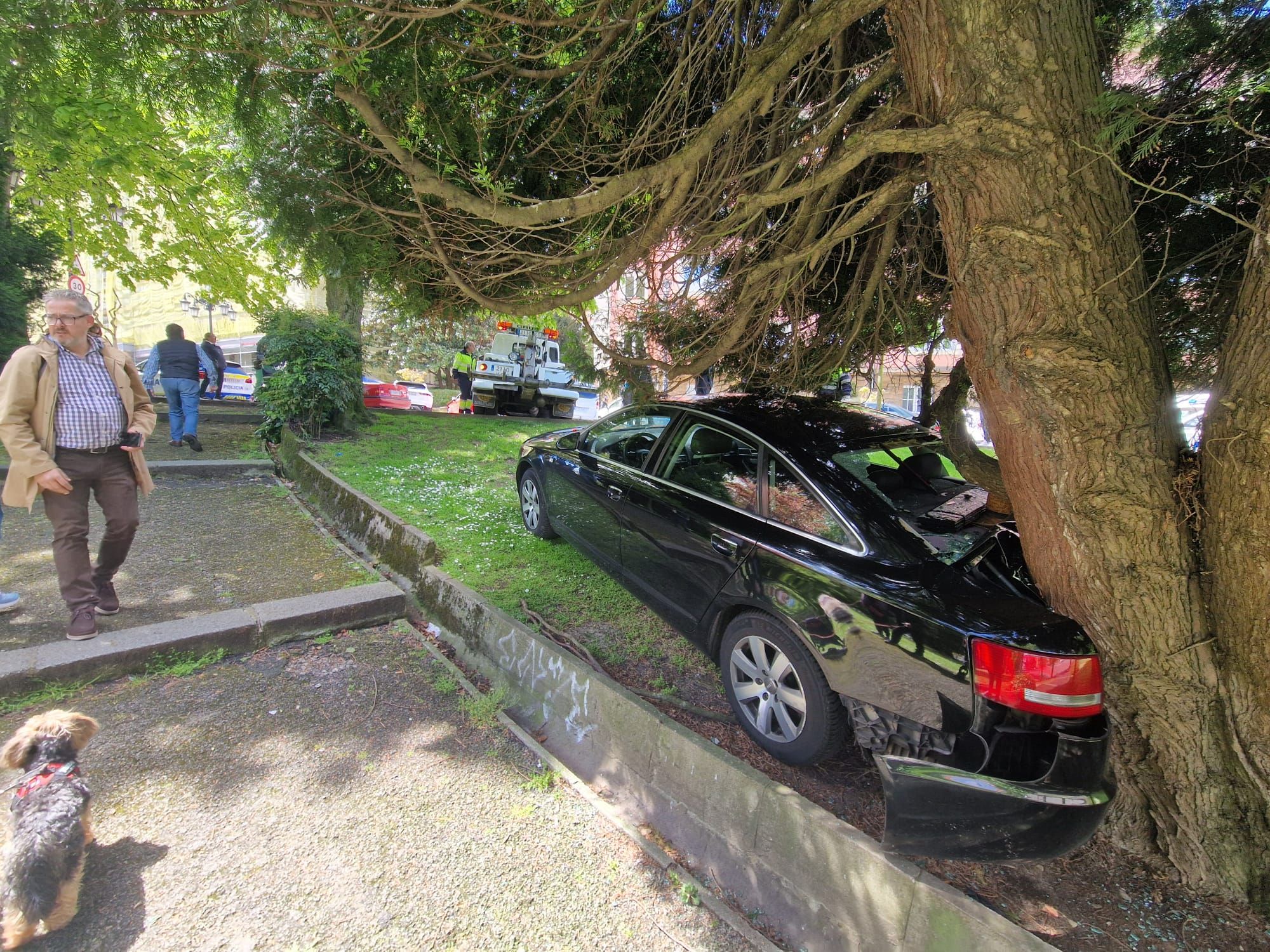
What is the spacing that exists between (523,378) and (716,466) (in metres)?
13.7

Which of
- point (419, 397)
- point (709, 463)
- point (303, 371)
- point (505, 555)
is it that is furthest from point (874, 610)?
point (419, 397)

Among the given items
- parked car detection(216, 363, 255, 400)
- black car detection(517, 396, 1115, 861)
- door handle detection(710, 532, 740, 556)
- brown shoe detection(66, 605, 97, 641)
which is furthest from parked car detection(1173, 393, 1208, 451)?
parked car detection(216, 363, 255, 400)

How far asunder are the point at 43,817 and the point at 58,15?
322cm

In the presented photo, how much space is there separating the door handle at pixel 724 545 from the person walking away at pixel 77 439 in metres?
3.27

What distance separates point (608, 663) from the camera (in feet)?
11.6

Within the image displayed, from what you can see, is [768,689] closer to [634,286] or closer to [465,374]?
[634,286]

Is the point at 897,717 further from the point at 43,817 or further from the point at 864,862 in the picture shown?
the point at 43,817

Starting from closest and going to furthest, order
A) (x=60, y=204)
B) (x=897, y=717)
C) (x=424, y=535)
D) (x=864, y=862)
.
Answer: (x=864, y=862) < (x=897, y=717) < (x=424, y=535) < (x=60, y=204)

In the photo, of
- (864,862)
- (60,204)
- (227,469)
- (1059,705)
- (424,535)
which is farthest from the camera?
(60,204)

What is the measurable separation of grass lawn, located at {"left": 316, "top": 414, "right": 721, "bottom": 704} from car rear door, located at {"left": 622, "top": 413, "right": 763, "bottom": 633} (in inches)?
13.0

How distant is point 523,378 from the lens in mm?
16516

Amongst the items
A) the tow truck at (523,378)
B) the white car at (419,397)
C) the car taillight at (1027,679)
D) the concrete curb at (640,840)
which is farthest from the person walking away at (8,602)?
the white car at (419,397)

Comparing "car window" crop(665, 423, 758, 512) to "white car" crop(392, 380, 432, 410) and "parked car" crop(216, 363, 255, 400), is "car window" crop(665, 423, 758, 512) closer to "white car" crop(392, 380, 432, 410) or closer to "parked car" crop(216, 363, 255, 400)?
"parked car" crop(216, 363, 255, 400)

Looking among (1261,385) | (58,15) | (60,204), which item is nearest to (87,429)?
(58,15)
